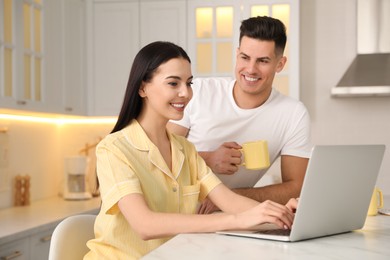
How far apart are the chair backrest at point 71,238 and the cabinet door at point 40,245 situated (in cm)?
125

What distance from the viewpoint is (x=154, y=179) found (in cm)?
171

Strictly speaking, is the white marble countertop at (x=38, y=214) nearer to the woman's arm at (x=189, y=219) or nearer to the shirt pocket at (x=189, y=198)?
the shirt pocket at (x=189, y=198)

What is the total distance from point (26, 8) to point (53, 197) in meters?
1.36

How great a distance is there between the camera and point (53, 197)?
14.2 feet

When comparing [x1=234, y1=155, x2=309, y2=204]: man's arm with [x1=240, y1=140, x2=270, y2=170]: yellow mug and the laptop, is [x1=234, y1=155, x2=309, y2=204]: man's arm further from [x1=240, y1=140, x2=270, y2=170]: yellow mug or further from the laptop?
the laptop

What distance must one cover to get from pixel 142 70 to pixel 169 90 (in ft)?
0.32

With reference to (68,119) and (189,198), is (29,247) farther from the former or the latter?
(68,119)

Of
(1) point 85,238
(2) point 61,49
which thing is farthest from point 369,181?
(2) point 61,49

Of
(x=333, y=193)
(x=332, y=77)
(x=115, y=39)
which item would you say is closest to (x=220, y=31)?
(x=115, y=39)

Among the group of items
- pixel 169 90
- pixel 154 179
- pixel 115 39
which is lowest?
pixel 154 179

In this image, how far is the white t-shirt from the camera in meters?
2.35

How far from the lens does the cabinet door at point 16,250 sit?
2.63 meters

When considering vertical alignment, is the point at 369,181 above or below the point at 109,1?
below

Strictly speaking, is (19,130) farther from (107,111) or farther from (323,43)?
(323,43)
